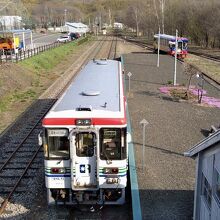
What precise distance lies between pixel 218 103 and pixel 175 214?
1398 centimetres

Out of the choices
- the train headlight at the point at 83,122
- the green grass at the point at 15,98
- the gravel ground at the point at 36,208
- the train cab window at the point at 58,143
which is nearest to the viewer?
the train headlight at the point at 83,122

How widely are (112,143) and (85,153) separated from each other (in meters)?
0.72

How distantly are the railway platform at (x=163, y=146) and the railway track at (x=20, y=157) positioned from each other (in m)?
3.32

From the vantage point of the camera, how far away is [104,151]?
32.2 feet

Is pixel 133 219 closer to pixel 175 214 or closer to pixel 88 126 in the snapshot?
pixel 175 214

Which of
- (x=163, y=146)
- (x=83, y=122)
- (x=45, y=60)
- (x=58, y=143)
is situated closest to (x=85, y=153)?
(x=58, y=143)

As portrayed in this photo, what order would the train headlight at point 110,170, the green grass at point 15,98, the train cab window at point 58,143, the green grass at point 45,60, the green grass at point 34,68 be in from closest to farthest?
the train cab window at point 58,143
the train headlight at point 110,170
the green grass at point 15,98
the green grass at point 34,68
the green grass at point 45,60

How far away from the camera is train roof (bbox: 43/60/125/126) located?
9633 millimetres

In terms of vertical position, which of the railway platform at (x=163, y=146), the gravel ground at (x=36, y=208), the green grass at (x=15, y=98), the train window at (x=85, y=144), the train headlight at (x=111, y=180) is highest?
the train window at (x=85, y=144)

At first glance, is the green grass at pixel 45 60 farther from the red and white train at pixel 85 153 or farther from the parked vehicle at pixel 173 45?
the red and white train at pixel 85 153

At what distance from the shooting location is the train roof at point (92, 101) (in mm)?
9633

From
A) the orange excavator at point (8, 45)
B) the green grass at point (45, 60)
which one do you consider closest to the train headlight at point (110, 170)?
the green grass at point (45, 60)

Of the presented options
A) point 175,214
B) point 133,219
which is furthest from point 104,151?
point 175,214

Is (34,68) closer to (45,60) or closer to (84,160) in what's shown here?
(45,60)
